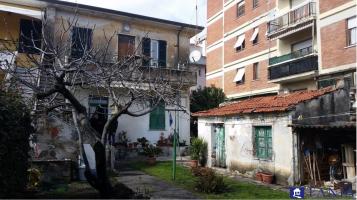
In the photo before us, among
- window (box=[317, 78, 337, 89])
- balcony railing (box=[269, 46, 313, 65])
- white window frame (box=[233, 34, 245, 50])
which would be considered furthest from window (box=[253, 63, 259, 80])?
window (box=[317, 78, 337, 89])

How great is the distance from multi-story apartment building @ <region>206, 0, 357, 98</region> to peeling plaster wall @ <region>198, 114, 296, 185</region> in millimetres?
7457

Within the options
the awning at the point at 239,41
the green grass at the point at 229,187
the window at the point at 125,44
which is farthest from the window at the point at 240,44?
the green grass at the point at 229,187

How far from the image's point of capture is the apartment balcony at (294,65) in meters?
24.0

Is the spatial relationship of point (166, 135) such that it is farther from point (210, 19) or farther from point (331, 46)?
point (210, 19)

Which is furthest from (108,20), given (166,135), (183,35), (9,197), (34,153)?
(9,197)

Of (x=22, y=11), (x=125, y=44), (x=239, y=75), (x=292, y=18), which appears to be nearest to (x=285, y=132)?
(x=125, y=44)

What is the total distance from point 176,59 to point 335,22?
10579 mm

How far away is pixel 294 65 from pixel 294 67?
137mm

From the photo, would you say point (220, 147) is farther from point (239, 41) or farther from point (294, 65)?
point (239, 41)

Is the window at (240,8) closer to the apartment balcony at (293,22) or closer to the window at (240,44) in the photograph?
the window at (240,44)

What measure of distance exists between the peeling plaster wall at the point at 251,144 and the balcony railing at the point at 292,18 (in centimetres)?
Answer: 1023

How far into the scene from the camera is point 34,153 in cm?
1480

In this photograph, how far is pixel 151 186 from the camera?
42.8 feet

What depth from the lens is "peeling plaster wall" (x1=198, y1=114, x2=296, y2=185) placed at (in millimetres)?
14906
